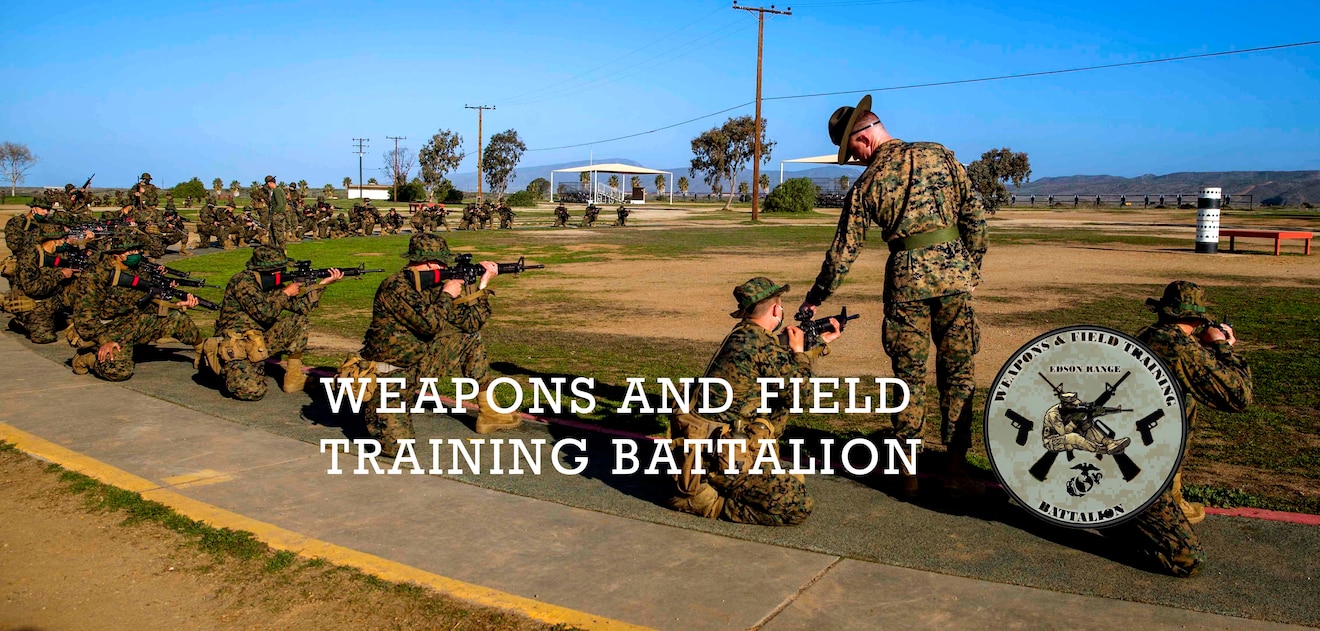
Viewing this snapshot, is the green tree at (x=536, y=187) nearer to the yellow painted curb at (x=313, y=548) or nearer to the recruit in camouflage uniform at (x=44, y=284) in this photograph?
the recruit in camouflage uniform at (x=44, y=284)

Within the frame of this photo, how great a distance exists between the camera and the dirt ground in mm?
4281

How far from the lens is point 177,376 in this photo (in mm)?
9797

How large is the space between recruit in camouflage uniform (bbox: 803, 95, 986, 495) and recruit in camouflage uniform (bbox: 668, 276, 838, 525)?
15.8 inches

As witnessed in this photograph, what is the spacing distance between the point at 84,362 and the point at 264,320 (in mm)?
2033

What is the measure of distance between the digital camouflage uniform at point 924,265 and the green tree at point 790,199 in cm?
5336

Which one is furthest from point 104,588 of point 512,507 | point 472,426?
point 472,426

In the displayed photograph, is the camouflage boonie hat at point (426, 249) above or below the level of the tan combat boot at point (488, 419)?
above

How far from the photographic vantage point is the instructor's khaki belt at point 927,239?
585 cm

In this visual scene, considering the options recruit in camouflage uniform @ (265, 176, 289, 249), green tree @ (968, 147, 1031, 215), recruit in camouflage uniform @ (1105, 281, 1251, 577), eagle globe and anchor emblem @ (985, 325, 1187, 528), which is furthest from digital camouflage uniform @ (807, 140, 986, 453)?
green tree @ (968, 147, 1031, 215)

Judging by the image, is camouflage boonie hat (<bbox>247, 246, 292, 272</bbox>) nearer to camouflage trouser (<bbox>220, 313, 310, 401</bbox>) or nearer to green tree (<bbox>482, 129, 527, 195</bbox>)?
camouflage trouser (<bbox>220, 313, 310, 401</bbox>)

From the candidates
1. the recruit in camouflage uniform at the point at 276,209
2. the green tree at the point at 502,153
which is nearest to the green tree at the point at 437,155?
the green tree at the point at 502,153

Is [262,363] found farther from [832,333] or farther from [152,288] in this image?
[832,333]

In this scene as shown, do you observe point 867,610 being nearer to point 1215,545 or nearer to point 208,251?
point 1215,545

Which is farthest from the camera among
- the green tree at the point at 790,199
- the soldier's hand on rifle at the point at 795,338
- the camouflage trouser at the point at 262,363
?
the green tree at the point at 790,199
